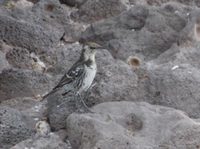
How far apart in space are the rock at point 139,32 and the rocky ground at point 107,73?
0.01 meters

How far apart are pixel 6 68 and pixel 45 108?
96 centimetres

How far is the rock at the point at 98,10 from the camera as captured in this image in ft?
37.3

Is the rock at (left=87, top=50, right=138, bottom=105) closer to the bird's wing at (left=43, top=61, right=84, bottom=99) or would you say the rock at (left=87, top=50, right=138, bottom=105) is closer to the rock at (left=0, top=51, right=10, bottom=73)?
the bird's wing at (left=43, top=61, right=84, bottom=99)

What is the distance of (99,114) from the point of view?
24.8 ft

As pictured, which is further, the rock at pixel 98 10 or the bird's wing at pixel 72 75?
the rock at pixel 98 10

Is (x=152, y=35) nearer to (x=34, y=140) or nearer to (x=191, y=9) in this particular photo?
(x=191, y=9)

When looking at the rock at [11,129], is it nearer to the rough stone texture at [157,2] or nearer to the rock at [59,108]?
the rock at [59,108]

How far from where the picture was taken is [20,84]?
912 cm

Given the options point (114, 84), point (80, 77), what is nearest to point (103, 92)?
point (114, 84)

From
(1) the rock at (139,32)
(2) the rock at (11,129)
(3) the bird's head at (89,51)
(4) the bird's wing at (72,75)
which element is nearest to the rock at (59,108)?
(4) the bird's wing at (72,75)

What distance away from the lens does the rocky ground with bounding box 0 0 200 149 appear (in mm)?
7379


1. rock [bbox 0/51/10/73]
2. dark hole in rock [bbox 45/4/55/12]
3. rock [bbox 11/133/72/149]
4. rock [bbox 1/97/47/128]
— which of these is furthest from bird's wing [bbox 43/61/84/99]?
dark hole in rock [bbox 45/4/55/12]

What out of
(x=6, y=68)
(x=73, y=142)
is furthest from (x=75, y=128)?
(x=6, y=68)

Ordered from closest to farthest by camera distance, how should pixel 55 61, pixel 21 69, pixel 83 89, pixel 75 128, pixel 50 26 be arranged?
1. pixel 75 128
2. pixel 83 89
3. pixel 21 69
4. pixel 55 61
5. pixel 50 26
